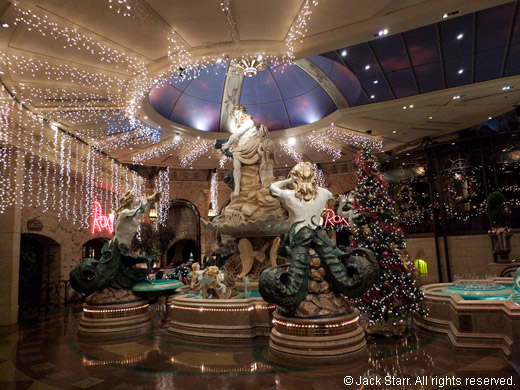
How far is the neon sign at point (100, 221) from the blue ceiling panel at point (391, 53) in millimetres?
10199

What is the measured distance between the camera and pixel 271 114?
12.3 meters

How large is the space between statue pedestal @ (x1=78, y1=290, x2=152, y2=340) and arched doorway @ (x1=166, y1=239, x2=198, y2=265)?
35.3ft

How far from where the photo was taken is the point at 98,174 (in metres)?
11.7

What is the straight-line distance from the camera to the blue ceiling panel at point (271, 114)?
478 inches

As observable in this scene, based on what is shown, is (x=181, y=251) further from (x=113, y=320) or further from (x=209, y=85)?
(x=113, y=320)

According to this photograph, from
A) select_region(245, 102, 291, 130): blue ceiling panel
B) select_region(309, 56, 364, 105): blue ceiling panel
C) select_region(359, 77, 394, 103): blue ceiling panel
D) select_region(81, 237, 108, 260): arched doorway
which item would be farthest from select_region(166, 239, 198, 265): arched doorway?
select_region(359, 77, 394, 103): blue ceiling panel

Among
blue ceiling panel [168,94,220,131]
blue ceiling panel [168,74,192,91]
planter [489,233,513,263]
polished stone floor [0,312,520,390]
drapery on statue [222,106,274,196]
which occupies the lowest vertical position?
polished stone floor [0,312,520,390]

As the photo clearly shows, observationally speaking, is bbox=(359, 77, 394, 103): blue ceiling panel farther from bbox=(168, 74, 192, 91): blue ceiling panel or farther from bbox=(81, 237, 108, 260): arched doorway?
bbox=(81, 237, 108, 260): arched doorway

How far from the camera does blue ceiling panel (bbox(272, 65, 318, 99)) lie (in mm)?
10820

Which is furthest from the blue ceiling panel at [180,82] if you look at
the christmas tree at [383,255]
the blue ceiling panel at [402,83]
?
the christmas tree at [383,255]

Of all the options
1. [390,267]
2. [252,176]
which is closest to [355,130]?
[252,176]

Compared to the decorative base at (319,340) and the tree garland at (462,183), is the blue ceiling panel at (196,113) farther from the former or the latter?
the decorative base at (319,340)

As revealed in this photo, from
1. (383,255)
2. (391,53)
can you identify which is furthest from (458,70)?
(383,255)

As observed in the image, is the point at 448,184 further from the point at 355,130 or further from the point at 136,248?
the point at 136,248
